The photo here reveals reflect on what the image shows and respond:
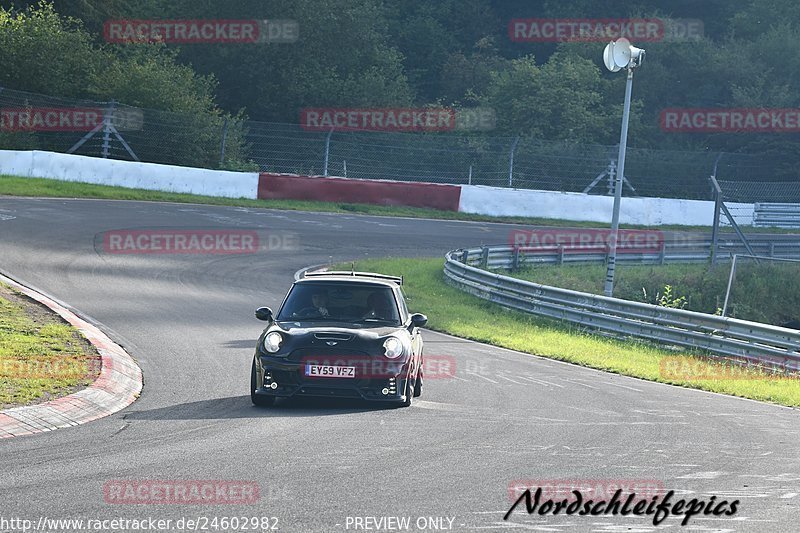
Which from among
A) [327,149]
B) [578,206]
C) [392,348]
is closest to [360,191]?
[327,149]

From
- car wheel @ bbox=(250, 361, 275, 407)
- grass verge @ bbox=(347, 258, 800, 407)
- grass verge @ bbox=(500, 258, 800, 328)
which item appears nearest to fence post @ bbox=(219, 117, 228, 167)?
grass verge @ bbox=(347, 258, 800, 407)

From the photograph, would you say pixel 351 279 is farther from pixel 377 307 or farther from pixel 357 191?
pixel 357 191

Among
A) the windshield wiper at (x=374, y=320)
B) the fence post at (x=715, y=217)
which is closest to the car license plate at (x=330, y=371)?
the windshield wiper at (x=374, y=320)

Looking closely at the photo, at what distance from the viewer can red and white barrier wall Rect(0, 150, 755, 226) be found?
34.5 meters

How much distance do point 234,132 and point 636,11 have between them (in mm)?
35500

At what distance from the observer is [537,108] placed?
173ft

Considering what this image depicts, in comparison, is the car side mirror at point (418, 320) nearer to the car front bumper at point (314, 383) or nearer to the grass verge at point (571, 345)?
the car front bumper at point (314, 383)

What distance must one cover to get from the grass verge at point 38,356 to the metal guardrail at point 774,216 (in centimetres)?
3299

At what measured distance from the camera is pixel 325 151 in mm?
39125

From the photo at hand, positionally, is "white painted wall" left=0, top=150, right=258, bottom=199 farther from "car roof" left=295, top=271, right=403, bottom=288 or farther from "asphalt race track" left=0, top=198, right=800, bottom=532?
"car roof" left=295, top=271, right=403, bottom=288

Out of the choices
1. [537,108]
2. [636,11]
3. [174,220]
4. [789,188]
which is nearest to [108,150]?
[174,220]

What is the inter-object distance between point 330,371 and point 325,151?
28334 mm

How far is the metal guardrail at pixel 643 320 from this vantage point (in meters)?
17.5

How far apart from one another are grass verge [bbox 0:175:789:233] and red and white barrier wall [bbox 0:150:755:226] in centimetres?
35
